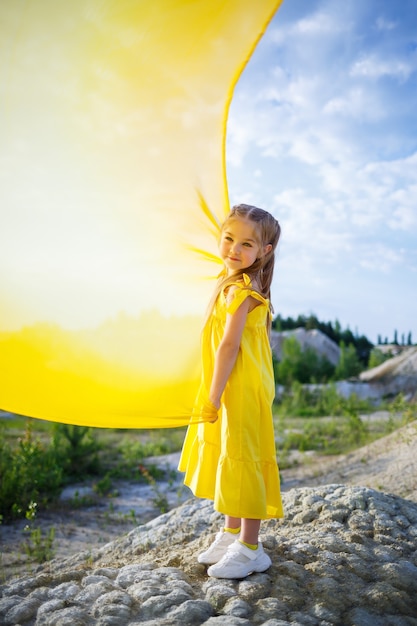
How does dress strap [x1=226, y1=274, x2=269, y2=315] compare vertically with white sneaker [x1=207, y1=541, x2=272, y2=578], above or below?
above

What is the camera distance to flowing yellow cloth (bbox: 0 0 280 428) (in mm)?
2436

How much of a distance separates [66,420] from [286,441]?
4757 mm

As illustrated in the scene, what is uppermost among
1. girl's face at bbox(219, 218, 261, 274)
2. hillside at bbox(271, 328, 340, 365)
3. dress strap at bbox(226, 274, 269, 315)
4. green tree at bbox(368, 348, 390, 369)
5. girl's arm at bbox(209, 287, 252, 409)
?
hillside at bbox(271, 328, 340, 365)

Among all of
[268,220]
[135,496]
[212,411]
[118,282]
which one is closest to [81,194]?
[118,282]

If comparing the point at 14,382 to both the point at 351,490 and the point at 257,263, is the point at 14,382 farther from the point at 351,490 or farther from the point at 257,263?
the point at 351,490

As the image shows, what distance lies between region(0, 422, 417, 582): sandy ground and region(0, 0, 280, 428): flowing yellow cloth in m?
1.72

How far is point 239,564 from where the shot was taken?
2318mm

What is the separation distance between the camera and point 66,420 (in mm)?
2387

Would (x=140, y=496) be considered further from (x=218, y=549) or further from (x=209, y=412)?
(x=209, y=412)

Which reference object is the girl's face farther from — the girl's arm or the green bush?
the green bush

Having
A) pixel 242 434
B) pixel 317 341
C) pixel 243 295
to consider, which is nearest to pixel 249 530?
pixel 242 434

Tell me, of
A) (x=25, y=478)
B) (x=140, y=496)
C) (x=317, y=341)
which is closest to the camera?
(x=25, y=478)

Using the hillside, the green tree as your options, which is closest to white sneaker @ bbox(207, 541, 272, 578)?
the green tree

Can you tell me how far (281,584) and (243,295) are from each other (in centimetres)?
113
